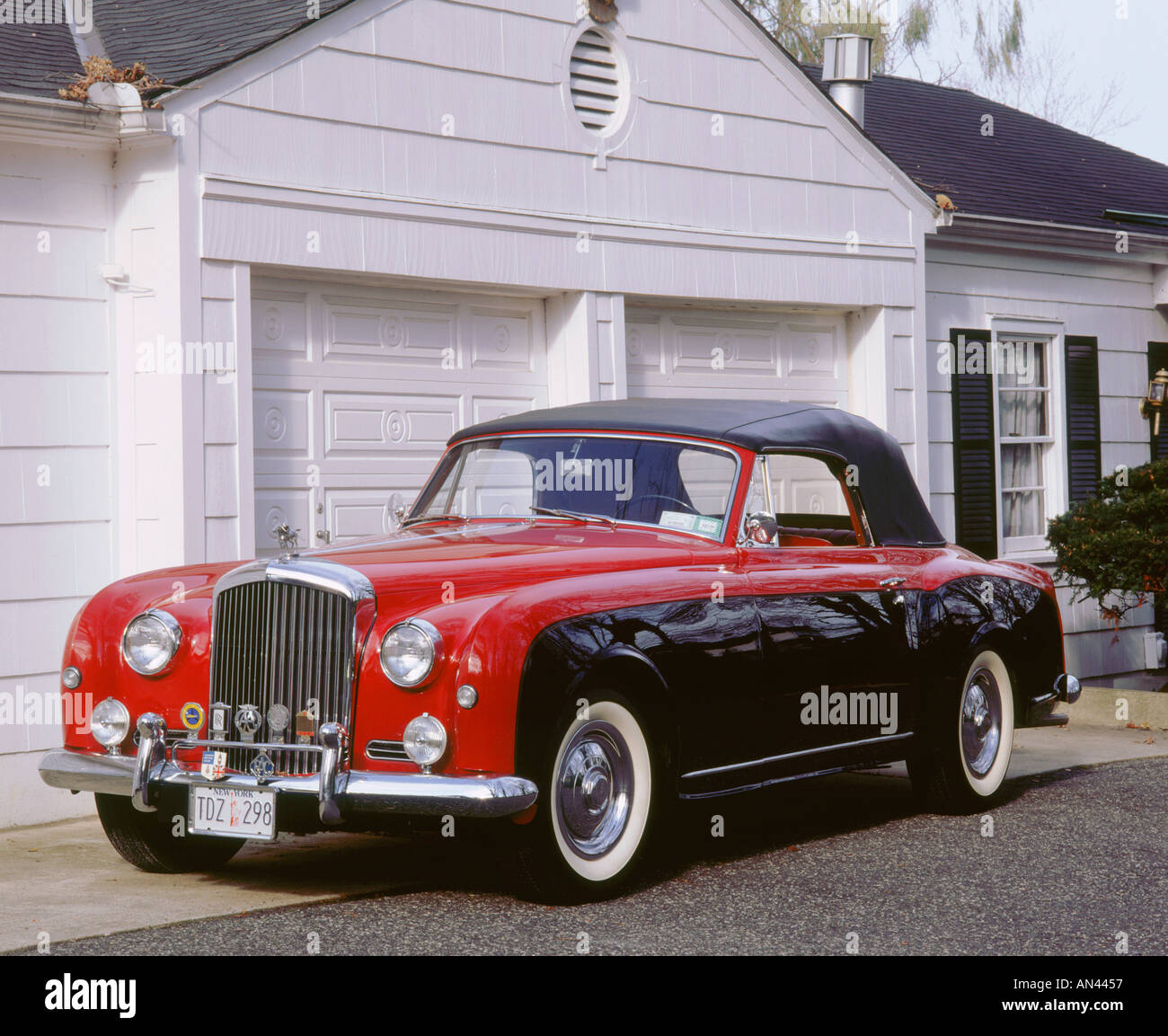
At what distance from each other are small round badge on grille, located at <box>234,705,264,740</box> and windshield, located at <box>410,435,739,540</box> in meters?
1.60

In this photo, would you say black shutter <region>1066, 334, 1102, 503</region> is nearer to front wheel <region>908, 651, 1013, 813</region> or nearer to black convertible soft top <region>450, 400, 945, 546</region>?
front wheel <region>908, 651, 1013, 813</region>

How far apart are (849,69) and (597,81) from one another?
3.52 m

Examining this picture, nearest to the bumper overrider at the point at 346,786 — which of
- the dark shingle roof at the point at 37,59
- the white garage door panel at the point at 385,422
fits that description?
the white garage door panel at the point at 385,422

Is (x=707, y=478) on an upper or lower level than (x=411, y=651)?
upper

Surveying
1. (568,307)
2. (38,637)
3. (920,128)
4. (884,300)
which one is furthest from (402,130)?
(920,128)

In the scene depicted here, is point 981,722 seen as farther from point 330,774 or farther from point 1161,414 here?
point 1161,414

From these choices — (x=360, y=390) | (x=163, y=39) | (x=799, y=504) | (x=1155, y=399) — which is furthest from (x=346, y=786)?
(x=1155, y=399)

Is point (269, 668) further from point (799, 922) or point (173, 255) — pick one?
point (173, 255)

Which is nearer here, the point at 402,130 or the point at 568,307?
the point at 402,130

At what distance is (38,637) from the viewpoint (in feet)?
25.1

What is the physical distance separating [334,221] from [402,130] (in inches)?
28.0

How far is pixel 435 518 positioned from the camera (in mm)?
6938

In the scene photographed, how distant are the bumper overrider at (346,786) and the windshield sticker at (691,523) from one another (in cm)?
160

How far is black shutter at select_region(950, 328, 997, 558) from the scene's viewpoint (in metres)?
12.2
